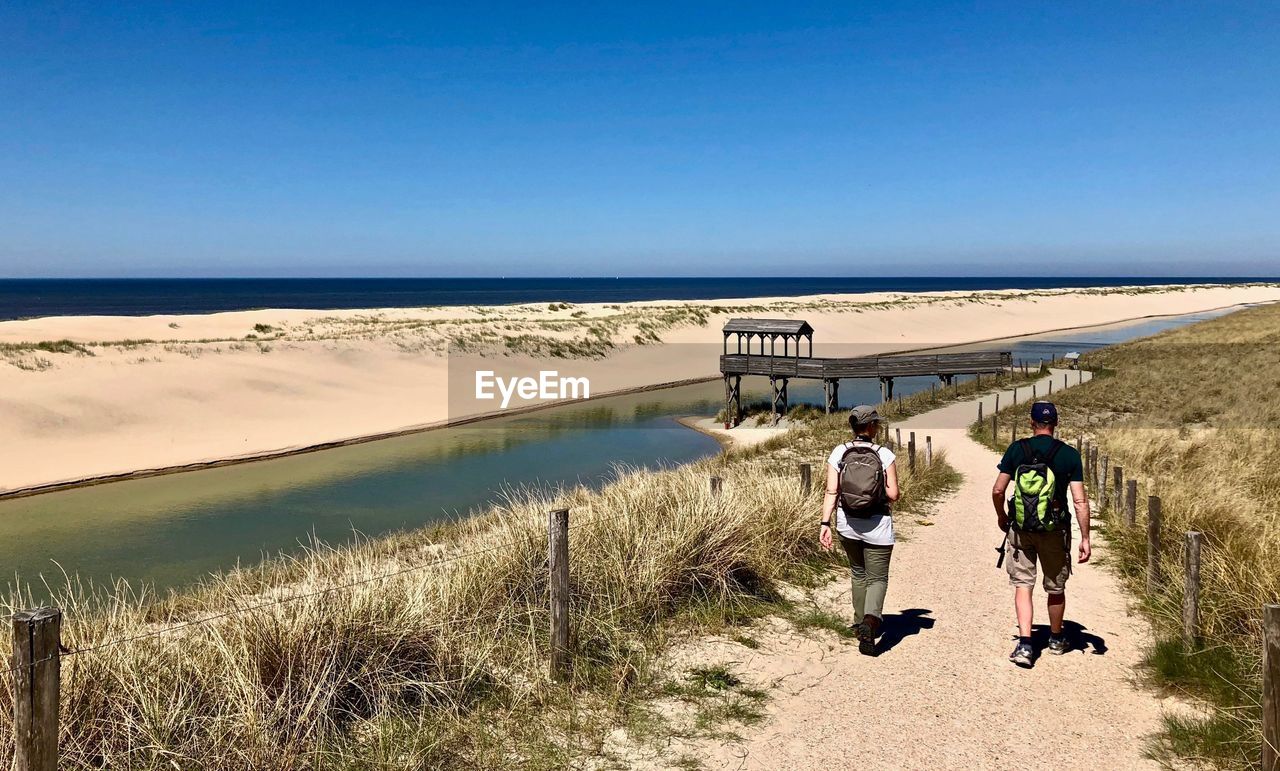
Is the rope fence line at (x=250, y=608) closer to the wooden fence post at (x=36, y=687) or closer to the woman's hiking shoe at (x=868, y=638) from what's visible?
the wooden fence post at (x=36, y=687)

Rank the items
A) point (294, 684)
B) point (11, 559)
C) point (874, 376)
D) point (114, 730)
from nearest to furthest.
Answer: point (114, 730) → point (294, 684) → point (11, 559) → point (874, 376)

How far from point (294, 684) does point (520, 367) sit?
125 ft

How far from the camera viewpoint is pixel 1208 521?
29.1ft

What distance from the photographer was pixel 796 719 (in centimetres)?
597

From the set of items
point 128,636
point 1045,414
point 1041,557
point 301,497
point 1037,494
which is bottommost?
point 301,497

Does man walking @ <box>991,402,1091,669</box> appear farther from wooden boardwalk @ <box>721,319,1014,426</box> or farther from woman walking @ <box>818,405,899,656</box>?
wooden boardwalk @ <box>721,319,1014,426</box>

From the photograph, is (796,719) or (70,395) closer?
(796,719)

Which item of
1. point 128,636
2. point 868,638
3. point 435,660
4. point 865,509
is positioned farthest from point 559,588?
point 128,636

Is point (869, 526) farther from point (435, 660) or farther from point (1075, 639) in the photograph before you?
point (435, 660)

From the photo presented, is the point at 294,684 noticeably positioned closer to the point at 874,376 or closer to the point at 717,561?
the point at 717,561

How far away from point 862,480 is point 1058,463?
1497 mm

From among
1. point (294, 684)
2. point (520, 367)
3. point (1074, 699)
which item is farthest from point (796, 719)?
point (520, 367)

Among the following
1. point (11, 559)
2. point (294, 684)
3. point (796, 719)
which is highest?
point (294, 684)

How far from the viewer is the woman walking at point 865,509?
660cm
